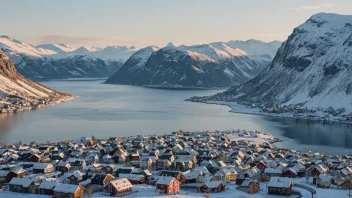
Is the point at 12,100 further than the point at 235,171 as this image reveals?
Yes

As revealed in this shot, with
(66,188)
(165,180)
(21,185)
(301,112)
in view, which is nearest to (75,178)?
(21,185)

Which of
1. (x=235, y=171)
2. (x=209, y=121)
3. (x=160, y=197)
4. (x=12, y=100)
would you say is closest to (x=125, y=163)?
(x=235, y=171)

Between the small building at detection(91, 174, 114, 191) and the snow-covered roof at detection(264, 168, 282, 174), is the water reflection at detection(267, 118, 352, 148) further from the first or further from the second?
the small building at detection(91, 174, 114, 191)

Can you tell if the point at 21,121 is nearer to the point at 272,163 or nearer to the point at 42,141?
the point at 42,141

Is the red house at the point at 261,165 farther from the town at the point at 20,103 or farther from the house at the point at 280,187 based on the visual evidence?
the town at the point at 20,103

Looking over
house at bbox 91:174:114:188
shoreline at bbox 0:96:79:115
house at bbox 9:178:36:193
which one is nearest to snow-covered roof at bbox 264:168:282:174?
house at bbox 91:174:114:188

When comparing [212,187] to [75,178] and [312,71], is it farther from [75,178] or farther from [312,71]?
[312,71]
